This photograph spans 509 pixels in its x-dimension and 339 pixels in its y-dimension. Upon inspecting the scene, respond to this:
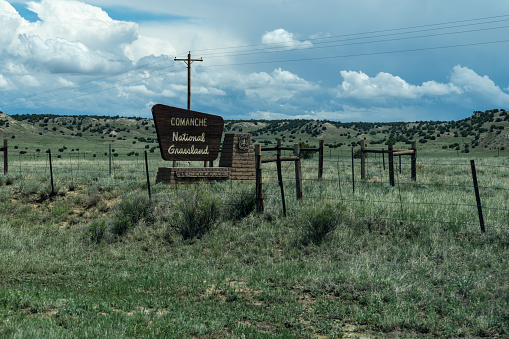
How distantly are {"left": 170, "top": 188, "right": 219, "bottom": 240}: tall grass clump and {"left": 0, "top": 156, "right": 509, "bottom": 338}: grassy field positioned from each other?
0.14 feet

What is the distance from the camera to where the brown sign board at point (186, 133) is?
21.9m

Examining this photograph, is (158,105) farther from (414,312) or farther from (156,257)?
(414,312)

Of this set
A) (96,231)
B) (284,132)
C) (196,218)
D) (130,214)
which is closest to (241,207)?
(196,218)

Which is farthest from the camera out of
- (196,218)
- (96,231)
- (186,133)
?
(186,133)

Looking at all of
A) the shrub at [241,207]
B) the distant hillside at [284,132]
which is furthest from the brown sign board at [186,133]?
the distant hillside at [284,132]

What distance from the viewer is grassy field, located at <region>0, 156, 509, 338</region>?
745 cm

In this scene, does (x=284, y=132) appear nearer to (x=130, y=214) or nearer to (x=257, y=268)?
(x=130, y=214)

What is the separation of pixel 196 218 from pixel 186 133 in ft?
28.4

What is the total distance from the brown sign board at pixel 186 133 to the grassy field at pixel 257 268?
3.62 meters

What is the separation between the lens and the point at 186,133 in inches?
882

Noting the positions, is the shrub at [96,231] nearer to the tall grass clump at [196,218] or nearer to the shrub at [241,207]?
the tall grass clump at [196,218]

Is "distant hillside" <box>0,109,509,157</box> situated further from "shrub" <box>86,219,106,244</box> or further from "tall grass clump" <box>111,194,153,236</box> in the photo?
"shrub" <box>86,219,106,244</box>

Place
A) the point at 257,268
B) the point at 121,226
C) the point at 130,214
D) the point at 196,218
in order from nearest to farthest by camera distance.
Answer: the point at 257,268 → the point at 196,218 → the point at 121,226 → the point at 130,214

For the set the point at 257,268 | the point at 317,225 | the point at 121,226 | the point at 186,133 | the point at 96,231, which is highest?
the point at 186,133
